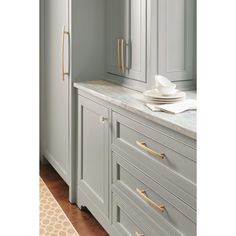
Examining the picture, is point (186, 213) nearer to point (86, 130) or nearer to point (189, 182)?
point (189, 182)

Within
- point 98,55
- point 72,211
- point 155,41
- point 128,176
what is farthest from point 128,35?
point 72,211

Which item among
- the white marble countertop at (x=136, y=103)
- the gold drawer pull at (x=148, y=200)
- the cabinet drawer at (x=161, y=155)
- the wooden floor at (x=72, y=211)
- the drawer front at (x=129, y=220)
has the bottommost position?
the wooden floor at (x=72, y=211)

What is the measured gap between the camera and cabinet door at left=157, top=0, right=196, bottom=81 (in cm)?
201

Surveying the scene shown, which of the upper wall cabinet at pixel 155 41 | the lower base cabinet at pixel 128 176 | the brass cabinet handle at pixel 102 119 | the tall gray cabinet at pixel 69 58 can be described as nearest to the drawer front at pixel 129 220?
the lower base cabinet at pixel 128 176

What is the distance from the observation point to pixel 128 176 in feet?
5.98

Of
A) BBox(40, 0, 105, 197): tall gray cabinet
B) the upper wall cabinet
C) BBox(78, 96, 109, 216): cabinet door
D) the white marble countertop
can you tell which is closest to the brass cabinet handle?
BBox(78, 96, 109, 216): cabinet door

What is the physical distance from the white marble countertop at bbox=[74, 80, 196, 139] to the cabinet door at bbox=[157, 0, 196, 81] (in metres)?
0.16

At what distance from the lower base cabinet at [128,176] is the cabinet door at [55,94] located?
12.3 inches

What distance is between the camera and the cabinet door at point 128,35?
205 cm

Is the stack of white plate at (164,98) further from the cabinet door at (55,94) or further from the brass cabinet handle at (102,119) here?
the cabinet door at (55,94)

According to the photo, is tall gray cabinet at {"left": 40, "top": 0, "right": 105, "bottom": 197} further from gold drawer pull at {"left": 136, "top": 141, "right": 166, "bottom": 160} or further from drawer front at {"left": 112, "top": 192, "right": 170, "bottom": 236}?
gold drawer pull at {"left": 136, "top": 141, "right": 166, "bottom": 160}
